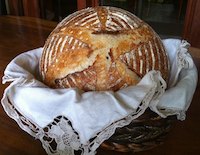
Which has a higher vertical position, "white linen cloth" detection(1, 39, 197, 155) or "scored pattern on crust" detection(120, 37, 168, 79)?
"scored pattern on crust" detection(120, 37, 168, 79)

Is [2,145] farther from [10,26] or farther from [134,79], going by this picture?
[10,26]

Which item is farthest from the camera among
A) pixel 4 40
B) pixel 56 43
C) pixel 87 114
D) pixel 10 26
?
pixel 10 26

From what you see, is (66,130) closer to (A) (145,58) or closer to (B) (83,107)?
(B) (83,107)

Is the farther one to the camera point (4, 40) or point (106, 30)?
point (4, 40)

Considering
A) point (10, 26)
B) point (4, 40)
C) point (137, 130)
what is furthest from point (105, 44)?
point (10, 26)

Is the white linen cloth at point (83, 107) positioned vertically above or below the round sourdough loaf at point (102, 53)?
below

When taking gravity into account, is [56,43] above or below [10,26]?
above
